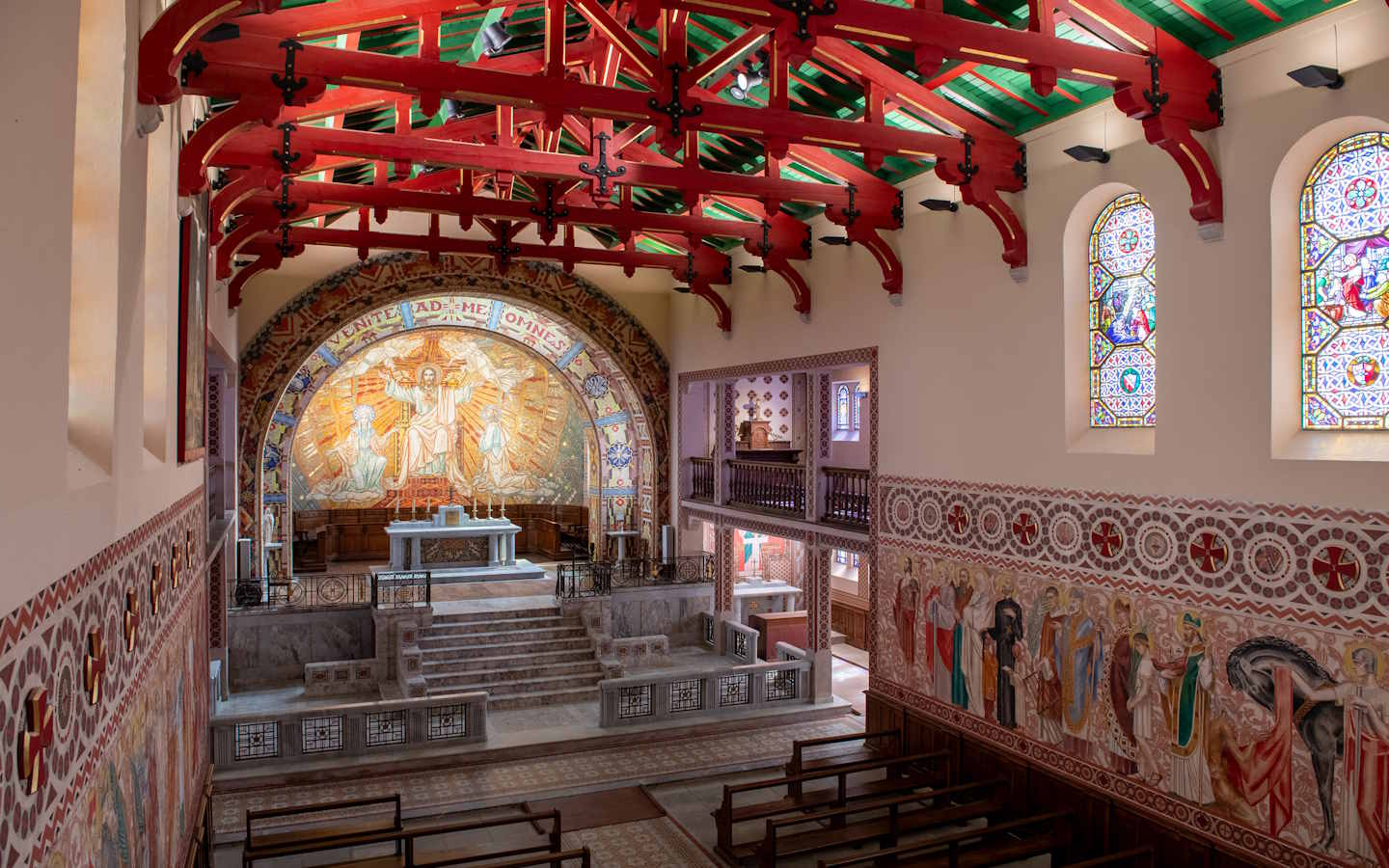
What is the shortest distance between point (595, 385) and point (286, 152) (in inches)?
517

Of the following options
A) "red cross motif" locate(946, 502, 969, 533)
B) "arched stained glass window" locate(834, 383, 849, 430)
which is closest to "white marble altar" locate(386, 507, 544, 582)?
"arched stained glass window" locate(834, 383, 849, 430)

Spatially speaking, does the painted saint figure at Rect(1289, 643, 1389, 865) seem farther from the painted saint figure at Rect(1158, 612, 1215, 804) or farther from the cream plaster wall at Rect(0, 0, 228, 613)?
the cream plaster wall at Rect(0, 0, 228, 613)

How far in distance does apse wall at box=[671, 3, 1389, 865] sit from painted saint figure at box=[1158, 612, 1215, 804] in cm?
2

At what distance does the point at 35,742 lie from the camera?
11.9ft

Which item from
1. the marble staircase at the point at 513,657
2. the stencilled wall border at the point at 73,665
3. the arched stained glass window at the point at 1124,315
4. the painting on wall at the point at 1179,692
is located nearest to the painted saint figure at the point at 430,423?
the marble staircase at the point at 513,657

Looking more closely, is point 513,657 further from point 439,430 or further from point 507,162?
point 439,430

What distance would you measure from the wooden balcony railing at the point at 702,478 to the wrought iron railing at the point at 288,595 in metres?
6.69

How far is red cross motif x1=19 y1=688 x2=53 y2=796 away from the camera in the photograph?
A: 3516mm

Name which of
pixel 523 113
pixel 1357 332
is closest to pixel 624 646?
pixel 523 113

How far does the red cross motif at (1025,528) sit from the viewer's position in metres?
11.3

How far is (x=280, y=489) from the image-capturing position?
2022 cm

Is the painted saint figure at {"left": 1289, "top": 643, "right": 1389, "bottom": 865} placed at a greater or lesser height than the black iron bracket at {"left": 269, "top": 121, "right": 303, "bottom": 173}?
lesser

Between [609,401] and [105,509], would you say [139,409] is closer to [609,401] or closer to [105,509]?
[105,509]

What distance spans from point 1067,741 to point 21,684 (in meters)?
9.91
